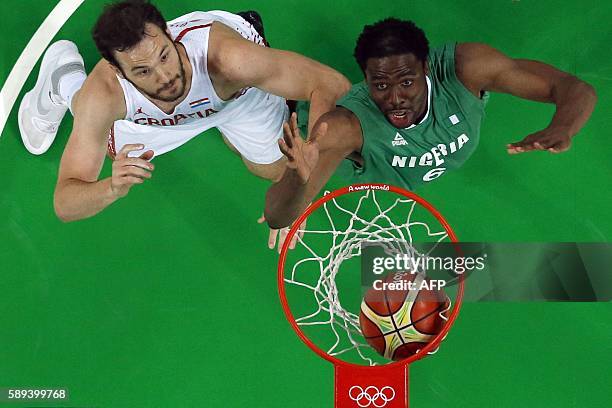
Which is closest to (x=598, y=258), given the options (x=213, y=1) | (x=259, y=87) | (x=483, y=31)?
(x=483, y=31)

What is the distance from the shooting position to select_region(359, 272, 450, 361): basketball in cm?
242

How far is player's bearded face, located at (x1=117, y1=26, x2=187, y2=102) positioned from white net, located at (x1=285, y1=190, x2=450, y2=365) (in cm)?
65

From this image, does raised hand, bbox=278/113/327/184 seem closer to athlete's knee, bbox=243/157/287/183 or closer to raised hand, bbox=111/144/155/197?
athlete's knee, bbox=243/157/287/183

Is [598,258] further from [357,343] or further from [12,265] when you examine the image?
[12,265]

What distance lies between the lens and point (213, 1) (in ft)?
9.01

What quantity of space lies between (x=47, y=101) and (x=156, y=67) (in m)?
0.51

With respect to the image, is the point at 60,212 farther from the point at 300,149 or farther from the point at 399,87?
the point at 399,87

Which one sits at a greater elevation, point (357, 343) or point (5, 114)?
point (5, 114)

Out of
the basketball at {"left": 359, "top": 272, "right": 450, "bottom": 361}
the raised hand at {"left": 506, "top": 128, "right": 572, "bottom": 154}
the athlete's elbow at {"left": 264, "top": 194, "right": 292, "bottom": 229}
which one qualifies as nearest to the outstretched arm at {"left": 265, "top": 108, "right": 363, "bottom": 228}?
the athlete's elbow at {"left": 264, "top": 194, "right": 292, "bottom": 229}

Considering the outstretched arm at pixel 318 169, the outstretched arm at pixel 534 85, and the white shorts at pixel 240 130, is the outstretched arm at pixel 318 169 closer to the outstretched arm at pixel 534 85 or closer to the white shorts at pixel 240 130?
the white shorts at pixel 240 130

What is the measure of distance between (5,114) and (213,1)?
2.83 ft

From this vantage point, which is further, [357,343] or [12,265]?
[12,265]

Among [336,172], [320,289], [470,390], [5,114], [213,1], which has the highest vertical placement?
[213,1]

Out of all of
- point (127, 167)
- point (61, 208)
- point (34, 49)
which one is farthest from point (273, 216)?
point (34, 49)
